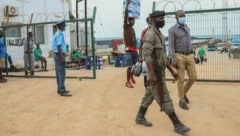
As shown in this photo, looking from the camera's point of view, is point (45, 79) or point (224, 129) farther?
point (45, 79)

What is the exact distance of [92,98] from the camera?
29.2 feet

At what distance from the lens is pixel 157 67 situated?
6.16 m

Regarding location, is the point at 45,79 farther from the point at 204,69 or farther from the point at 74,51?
the point at 74,51

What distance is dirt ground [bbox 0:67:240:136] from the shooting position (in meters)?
6.33

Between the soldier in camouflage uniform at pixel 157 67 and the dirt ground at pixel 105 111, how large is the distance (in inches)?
13.4

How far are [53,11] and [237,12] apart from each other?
14.9 m

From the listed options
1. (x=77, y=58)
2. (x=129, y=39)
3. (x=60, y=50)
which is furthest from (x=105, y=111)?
(x=77, y=58)

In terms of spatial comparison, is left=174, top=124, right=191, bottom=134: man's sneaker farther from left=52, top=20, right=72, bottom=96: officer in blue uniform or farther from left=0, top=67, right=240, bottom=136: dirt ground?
left=52, top=20, right=72, bottom=96: officer in blue uniform

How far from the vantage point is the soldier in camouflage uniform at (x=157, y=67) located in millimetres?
5961

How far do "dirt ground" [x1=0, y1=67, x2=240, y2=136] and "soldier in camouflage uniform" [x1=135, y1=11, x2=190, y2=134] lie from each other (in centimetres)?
34

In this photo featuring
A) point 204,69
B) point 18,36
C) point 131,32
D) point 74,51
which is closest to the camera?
point 131,32

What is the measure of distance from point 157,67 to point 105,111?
70.6 inches

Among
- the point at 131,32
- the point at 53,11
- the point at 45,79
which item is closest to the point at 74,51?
the point at 53,11

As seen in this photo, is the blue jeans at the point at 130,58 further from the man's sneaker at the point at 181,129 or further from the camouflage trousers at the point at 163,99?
the man's sneaker at the point at 181,129
